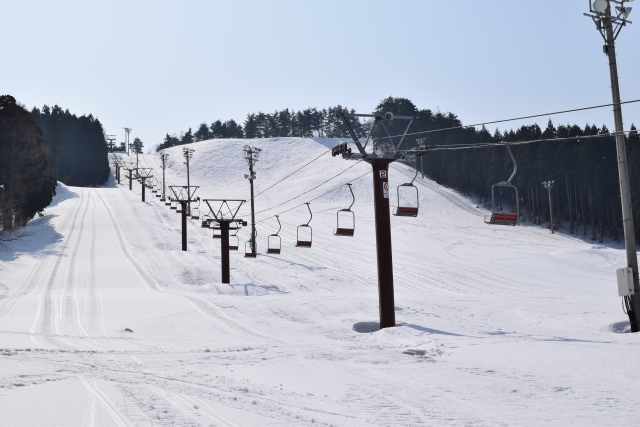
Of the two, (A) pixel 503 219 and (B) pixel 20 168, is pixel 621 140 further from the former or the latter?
(B) pixel 20 168

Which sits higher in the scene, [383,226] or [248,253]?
[383,226]

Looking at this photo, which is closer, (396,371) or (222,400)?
(222,400)

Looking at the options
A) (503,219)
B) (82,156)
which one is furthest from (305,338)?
(82,156)

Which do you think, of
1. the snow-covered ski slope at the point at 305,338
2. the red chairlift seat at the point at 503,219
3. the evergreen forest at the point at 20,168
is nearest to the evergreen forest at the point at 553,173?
the snow-covered ski slope at the point at 305,338

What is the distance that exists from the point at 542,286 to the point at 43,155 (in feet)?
143

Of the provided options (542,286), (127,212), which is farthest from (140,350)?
(127,212)

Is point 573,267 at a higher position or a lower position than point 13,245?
lower

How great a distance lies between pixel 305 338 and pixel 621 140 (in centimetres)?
1006

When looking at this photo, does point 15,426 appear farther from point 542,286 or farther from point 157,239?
point 157,239

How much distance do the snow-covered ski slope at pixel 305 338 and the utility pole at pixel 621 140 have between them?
112cm

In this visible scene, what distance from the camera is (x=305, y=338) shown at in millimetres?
16969

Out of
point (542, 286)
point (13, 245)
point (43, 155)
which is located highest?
point (43, 155)

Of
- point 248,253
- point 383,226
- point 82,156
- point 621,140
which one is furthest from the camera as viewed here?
point 82,156

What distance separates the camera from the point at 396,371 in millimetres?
10453
